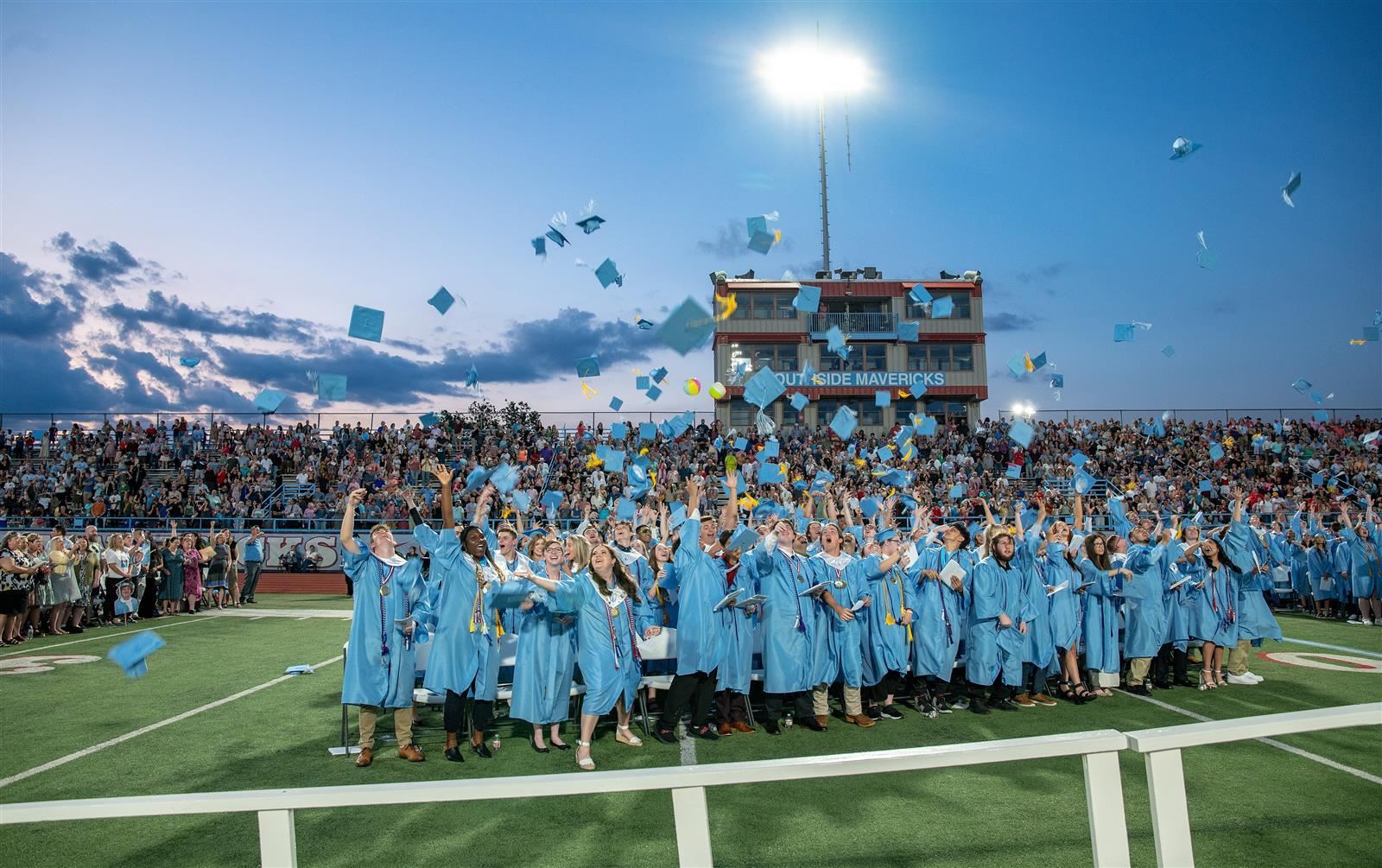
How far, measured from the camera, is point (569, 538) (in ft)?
27.4

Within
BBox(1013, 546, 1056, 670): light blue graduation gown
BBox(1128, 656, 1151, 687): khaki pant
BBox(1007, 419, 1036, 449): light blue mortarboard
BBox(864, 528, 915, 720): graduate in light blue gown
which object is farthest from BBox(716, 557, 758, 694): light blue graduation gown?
BBox(1007, 419, 1036, 449): light blue mortarboard

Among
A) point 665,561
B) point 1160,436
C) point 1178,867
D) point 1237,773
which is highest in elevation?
point 1160,436

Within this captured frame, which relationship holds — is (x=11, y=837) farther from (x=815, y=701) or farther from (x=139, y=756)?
(x=815, y=701)

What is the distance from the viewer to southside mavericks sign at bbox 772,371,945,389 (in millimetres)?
41531

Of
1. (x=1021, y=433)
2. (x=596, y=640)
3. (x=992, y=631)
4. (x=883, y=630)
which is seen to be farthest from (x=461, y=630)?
(x=1021, y=433)

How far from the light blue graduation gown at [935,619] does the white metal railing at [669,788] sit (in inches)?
253

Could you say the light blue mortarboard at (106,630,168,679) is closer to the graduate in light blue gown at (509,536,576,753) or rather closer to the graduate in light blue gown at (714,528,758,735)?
the graduate in light blue gown at (509,536,576,753)

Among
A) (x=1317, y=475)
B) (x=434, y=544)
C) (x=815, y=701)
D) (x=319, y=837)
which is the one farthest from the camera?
(x=1317, y=475)

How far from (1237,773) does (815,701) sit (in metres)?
3.37

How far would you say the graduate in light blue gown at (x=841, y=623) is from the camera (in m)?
7.91

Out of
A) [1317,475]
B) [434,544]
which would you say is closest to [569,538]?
[434,544]

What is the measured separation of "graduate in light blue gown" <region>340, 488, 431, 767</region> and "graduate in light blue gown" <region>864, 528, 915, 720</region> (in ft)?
14.0

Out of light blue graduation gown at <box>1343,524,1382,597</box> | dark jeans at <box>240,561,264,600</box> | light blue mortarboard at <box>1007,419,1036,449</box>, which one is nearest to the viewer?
light blue graduation gown at <box>1343,524,1382,597</box>

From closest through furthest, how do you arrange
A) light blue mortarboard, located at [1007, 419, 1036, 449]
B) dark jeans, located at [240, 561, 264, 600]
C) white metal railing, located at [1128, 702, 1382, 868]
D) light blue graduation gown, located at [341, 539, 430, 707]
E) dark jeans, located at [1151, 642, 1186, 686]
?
white metal railing, located at [1128, 702, 1382, 868] < light blue graduation gown, located at [341, 539, 430, 707] < dark jeans, located at [1151, 642, 1186, 686] < dark jeans, located at [240, 561, 264, 600] < light blue mortarboard, located at [1007, 419, 1036, 449]
